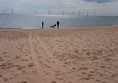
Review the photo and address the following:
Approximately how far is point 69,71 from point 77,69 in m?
0.37

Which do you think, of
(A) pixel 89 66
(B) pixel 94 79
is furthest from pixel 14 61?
(B) pixel 94 79

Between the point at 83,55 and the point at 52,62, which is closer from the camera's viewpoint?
the point at 52,62

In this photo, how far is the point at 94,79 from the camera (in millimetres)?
6129

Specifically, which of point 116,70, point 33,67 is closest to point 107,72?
point 116,70

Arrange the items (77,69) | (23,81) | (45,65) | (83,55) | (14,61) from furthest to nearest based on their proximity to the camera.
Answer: (83,55), (14,61), (45,65), (77,69), (23,81)

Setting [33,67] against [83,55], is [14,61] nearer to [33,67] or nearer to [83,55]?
[33,67]

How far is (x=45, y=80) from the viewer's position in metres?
6.18

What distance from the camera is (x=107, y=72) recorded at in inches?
265

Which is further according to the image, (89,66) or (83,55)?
(83,55)

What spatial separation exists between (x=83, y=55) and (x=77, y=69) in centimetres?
230

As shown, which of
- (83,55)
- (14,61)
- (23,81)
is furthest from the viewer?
(83,55)

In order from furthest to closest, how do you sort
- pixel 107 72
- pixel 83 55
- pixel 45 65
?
pixel 83 55 < pixel 45 65 < pixel 107 72

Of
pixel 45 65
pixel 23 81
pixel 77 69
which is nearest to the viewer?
pixel 23 81

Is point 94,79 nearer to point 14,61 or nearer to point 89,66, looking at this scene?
point 89,66
